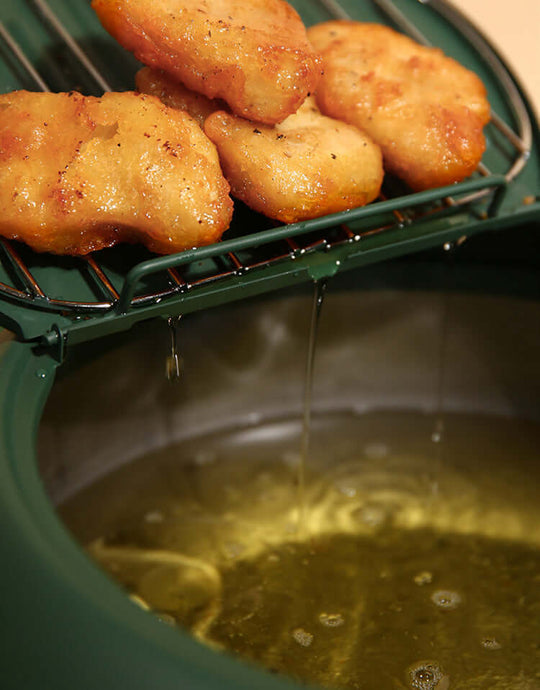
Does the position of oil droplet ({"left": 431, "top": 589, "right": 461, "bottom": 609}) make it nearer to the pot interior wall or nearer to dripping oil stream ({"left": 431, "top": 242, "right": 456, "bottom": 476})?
dripping oil stream ({"left": 431, "top": 242, "right": 456, "bottom": 476})

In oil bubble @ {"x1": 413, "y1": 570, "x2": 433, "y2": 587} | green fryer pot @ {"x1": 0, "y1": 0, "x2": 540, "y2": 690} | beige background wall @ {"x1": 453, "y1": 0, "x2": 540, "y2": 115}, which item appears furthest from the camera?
beige background wall @ {"x1": 453, "y1": 0, "x2": 540, "y2": 115}

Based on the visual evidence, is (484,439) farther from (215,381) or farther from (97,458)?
(97,458)

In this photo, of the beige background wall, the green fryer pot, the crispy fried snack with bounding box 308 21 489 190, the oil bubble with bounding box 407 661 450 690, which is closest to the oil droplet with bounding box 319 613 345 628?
the oil bubble with bounding box 407 661 450 690

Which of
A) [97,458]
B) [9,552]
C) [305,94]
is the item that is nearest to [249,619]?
[97,458]

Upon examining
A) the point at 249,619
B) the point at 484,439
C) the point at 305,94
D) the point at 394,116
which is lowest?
the point at 484,439

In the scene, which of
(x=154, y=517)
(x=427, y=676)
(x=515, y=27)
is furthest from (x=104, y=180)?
(x=515, y=27)

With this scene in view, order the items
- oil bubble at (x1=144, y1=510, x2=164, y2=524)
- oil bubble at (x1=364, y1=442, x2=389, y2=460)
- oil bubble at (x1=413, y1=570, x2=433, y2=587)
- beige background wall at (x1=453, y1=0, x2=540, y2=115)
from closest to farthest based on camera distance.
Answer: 1. oil bubble at (x1=413, y1=570, x2=433, y2=587)
2. oil bubble at (x1=144, y1=510, x2=164, y2=524)
3. oil bubble at (x1=364, y1=442, x2=389, y2=460)
4. beige background wall at (x1=453, y1=0, x2=540, y2=115)

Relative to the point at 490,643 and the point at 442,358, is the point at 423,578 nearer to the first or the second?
the point at 490,643
